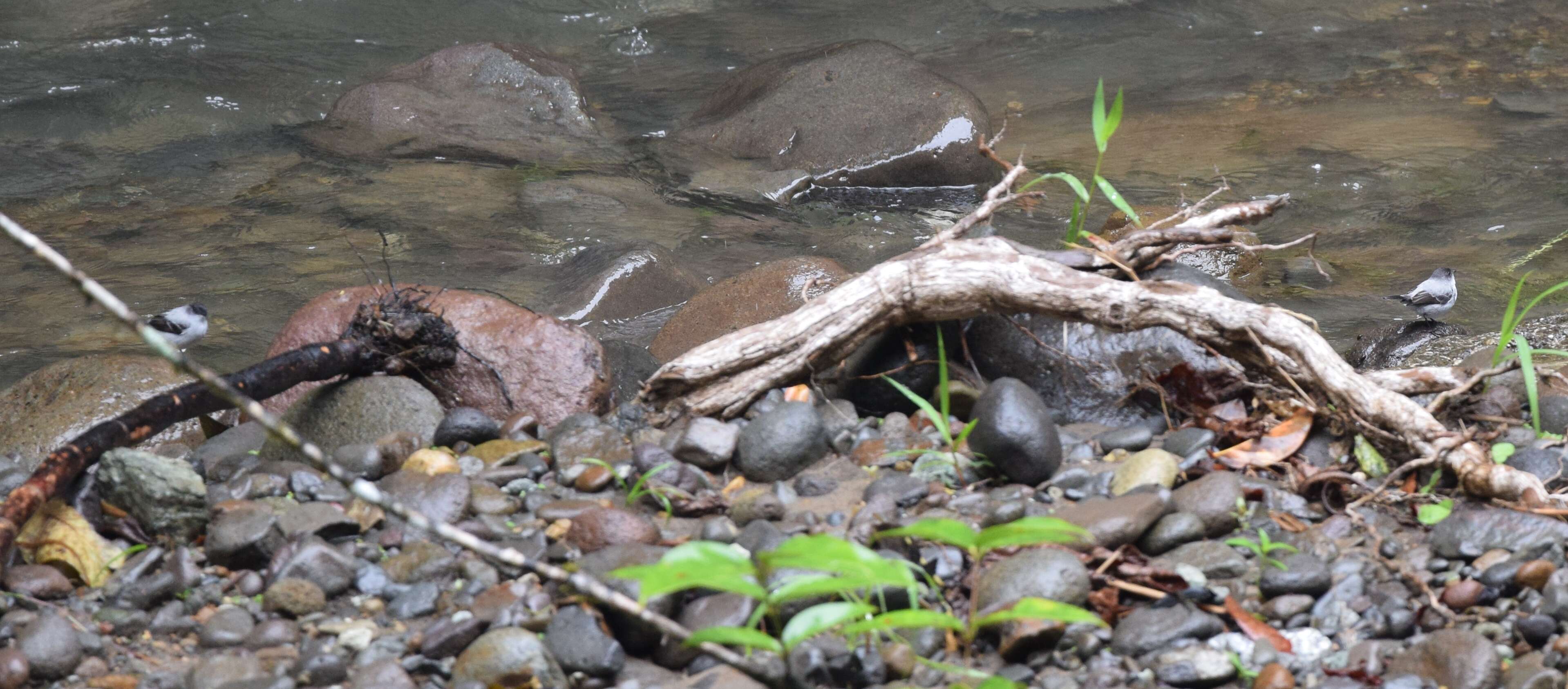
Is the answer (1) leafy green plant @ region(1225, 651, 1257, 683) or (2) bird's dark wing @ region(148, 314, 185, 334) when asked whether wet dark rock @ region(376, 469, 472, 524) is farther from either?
(2) bird's dark wing @ region(148, 314, 185, 334)

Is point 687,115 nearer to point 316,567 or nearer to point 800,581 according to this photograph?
point 316,567

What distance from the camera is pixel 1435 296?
5000mm

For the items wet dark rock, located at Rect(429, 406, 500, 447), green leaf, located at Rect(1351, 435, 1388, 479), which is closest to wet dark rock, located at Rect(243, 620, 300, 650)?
wet dark rock, located at Rect(429, 406, 500, 447)

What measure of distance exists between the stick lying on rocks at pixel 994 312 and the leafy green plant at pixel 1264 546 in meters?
0.62

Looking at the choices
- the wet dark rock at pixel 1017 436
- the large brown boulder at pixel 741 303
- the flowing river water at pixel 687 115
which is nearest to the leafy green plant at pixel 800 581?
the wet dark rock at pixel 1017 436

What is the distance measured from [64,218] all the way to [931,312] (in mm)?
6118

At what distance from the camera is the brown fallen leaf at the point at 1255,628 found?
92.0 inches

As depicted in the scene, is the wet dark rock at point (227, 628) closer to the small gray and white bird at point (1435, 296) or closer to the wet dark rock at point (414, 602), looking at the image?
the wet dark rock at point (414, 602)

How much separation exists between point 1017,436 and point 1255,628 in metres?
0.79

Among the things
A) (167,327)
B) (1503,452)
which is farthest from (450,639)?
(167,327)

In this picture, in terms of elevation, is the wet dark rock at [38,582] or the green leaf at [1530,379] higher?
the green leaf at [1530,379]

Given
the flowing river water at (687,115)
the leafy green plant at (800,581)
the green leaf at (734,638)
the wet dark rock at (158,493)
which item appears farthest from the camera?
the flowing river water at (687,115)

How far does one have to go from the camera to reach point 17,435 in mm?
4113

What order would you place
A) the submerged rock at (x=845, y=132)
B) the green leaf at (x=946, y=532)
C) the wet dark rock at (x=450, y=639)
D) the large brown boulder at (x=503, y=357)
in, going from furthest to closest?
the submerged rock at (x=845, y=132) < the large brown boulder at (x=503, y=357) < the wet dark rock at (x=450, y=639) < the green leaf at (x=946, y=532)
